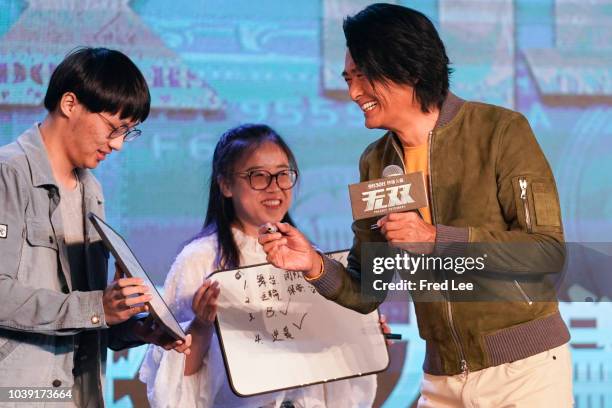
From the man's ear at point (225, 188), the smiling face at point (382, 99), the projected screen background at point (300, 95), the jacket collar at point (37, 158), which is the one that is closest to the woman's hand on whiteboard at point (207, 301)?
the man's ear at point (225, 188)

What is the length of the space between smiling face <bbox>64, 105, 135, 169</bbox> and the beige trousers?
1122 mm

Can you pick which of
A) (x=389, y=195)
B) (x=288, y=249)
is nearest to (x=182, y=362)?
(x=288, y=249)

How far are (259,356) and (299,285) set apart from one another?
27 cm

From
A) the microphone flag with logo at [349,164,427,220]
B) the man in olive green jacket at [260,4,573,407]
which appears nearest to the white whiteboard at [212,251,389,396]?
the man in olive green jacket at [260,4,573,407]

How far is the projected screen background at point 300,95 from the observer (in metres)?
3.85

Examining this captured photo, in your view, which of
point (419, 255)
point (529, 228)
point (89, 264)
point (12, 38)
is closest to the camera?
point (529, 228)

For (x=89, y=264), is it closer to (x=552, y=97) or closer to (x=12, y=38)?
(x=12, y=38)

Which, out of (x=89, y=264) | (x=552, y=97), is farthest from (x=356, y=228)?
(x=552, y=97)

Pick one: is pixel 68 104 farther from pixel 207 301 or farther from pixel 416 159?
pixel 416 159

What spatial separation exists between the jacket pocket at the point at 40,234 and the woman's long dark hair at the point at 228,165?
2.38ft

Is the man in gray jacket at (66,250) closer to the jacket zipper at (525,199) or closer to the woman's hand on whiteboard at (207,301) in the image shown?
the woman's hand on whiteboard at (207,301)

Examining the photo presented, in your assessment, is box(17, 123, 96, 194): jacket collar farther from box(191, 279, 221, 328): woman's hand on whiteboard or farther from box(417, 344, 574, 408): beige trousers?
box(417, 344, 574, 408): beige trousers

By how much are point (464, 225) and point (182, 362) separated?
1.06 metres

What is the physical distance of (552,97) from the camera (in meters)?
4.03
